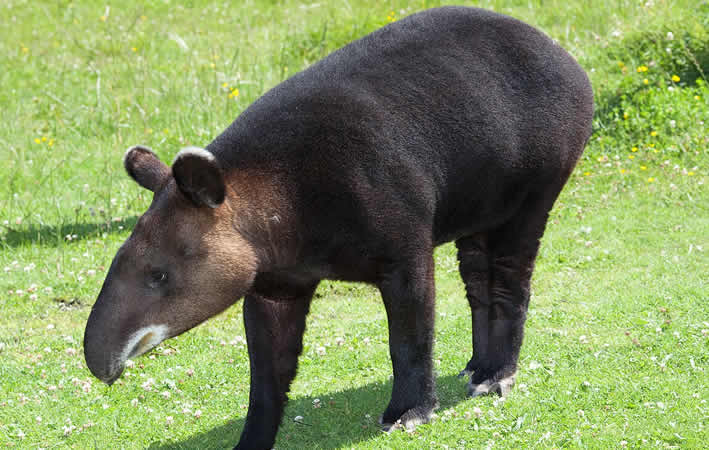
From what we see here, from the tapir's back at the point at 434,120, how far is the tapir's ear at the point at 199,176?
0.36 meters

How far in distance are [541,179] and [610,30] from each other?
7.39 metres

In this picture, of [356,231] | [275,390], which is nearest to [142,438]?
[275,390]

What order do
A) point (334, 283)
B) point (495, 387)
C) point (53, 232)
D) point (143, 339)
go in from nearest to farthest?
1. point (143, 339)
2. point (495, 387)
3. point (334, 283)
4. point (53, 232)

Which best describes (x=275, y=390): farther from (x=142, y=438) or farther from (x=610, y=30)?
(x=610, y=30)

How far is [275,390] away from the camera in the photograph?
5922mm

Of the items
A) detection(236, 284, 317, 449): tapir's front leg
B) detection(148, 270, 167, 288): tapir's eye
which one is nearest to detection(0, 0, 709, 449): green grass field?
detection(236, 284, 317, 449): tapir's front leg

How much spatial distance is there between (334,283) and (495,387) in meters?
2.83

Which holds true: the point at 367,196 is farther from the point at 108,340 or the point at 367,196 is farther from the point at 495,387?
the point at 495,387

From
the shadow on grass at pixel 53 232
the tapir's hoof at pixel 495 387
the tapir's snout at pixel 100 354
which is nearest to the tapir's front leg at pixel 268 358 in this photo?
the tapir's snout at pixel 100 354

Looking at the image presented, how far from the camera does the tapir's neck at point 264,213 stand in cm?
523

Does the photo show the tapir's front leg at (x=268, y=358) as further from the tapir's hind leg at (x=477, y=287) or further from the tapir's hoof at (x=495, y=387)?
the tapir's hind leg at (x=477, y=287)

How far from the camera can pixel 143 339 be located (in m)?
4.95

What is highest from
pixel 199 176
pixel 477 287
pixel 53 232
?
pixel 199 176

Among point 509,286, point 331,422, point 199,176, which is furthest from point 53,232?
point 199,176
